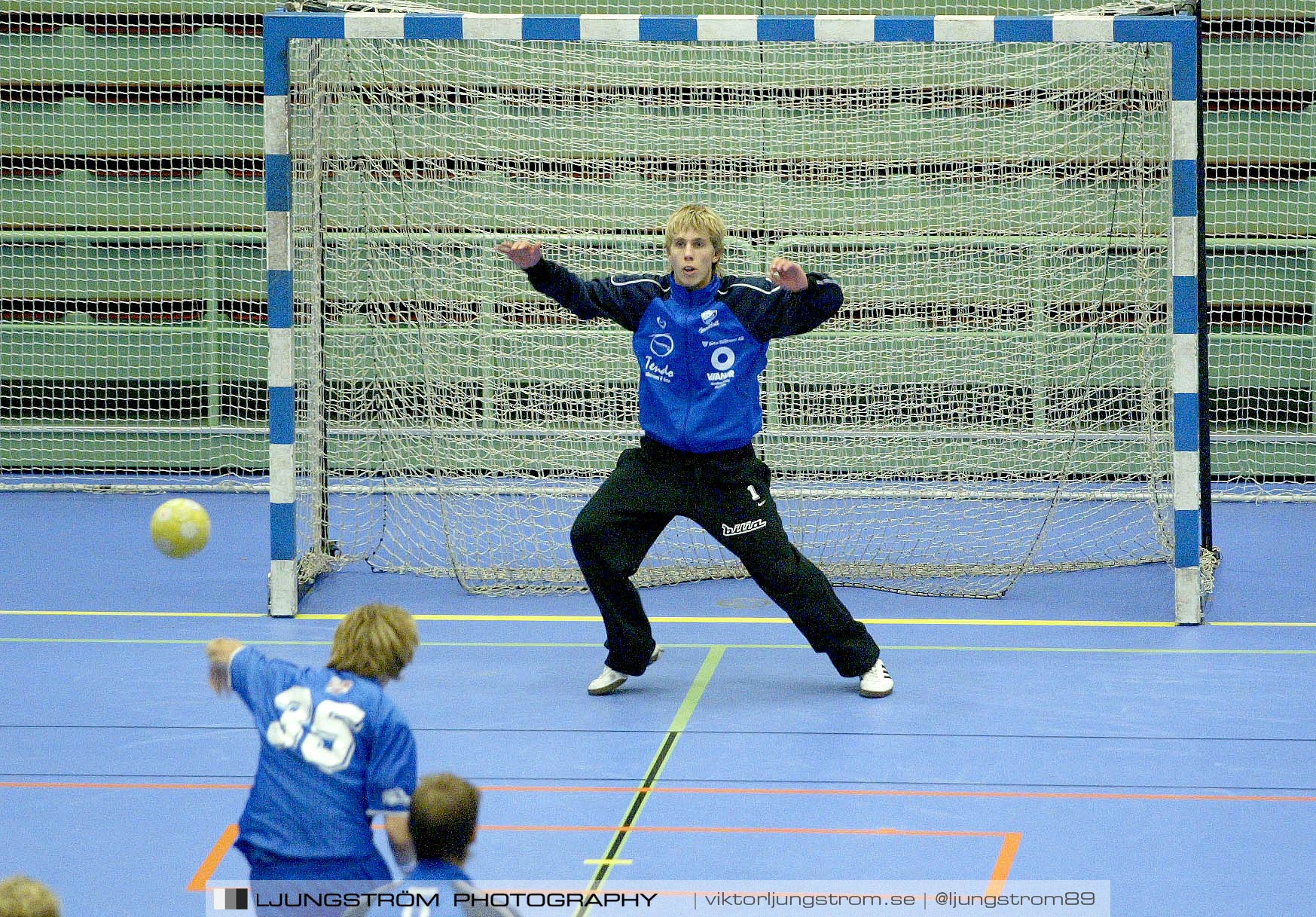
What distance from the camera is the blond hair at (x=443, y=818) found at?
272 centimetres

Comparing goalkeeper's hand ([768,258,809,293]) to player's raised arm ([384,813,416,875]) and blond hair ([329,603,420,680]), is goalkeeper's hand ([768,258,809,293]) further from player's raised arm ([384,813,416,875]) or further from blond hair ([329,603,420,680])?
player's raised arm ([384,813,416,875])

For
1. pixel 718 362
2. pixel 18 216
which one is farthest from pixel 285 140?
pixel 18 216

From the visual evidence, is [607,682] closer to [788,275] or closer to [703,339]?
[703,339]

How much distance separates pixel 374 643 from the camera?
320 cm

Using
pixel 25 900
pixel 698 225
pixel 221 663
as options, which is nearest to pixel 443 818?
pixel 25 900

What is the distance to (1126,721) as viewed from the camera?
18.0 ft

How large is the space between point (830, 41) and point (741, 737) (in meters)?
3.24

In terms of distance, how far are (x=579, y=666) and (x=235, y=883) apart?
244 cm

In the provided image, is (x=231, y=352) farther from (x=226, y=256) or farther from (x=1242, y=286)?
(x=1242, y=286)

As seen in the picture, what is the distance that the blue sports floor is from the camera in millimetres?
4168

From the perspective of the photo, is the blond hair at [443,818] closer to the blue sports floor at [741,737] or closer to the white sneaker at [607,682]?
the blue sports floor at [741,737]

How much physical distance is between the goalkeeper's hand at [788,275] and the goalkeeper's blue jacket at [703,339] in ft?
0.35

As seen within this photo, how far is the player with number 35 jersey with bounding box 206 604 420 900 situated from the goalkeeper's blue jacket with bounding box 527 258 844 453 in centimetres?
263

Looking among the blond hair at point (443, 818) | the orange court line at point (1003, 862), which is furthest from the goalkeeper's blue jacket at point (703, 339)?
the blond hair at point (443, 818)
